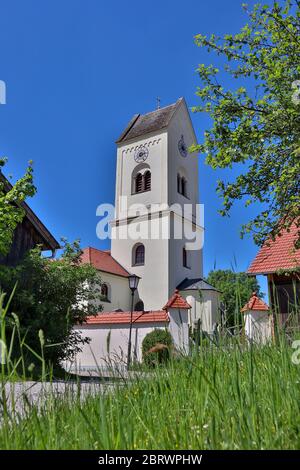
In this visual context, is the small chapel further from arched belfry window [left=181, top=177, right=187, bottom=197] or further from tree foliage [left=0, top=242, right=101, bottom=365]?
tree foliage [left=0, top=242, right=101, bottom=365]

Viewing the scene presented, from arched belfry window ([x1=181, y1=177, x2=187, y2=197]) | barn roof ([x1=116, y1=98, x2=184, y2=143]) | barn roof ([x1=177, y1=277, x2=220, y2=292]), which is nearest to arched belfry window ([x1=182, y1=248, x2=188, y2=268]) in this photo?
barn roof ([x1=177, y1=277, x2=220, y2=292])

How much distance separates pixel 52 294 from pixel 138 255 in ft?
71.1

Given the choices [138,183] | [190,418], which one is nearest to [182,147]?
[138,183]

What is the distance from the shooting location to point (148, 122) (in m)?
38.2

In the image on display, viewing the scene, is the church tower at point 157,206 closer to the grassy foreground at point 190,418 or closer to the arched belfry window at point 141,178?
the arched belfry window at point 141,178

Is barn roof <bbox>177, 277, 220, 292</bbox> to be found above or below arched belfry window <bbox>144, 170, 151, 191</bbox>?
below

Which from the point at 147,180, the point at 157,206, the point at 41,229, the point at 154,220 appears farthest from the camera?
the point at 147,180

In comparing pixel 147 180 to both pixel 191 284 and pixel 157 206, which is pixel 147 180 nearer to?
pixel 157 206

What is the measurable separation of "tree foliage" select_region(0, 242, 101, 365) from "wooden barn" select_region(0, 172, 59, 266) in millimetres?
2295

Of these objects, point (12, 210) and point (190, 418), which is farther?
point (12, 210)

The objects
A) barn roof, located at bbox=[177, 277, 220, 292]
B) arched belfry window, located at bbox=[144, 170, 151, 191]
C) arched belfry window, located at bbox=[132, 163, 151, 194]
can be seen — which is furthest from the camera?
arched belfry window, located at bbox=[132, 163, 151, 194]

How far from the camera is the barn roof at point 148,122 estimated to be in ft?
119

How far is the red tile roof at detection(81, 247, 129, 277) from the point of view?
3167 cm
